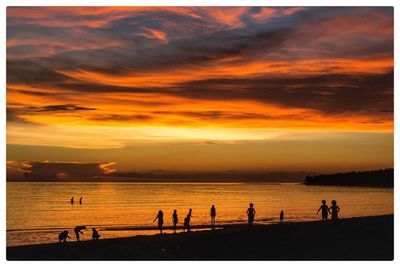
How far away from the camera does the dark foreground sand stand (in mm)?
14875

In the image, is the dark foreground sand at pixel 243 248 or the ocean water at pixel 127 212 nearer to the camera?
the dark foreground sand at pixel 243 248

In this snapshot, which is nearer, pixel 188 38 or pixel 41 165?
pixel 188 38

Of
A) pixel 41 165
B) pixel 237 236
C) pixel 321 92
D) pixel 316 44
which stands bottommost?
pixel 237 236

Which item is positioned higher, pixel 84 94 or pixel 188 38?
pixel 188 38

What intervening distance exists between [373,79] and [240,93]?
4435mm

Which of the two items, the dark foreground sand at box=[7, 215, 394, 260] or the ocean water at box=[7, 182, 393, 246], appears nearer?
the dark foreground sand at box=[7, 215, 394, 260]

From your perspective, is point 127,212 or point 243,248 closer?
point 243,248

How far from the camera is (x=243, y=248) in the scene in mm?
15906

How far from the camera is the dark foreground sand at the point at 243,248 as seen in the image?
14875 millimetres

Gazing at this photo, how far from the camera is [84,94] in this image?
18.3 meters

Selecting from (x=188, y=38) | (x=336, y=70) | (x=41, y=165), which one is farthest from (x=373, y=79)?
(x=41, y=165)
